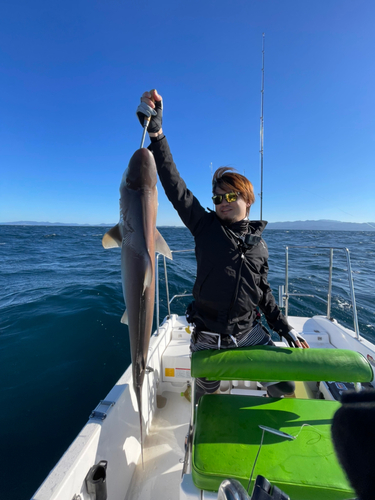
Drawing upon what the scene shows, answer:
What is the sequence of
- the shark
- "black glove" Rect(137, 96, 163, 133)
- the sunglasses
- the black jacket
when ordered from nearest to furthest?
the shark < "black glove" Rect(137, 96, 163, 133) < the black jacket < the sunglasses

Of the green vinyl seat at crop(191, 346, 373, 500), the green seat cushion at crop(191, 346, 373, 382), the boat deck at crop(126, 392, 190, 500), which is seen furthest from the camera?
the boat deck at crop(126, 392, 190, 500)

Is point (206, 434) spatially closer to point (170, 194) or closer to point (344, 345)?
point (170, 194)

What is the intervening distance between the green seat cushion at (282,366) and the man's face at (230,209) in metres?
1.28

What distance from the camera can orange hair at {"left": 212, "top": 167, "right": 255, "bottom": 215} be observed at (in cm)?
231

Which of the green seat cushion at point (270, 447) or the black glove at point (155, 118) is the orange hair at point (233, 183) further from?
the green seat cushion at point (270, 447)

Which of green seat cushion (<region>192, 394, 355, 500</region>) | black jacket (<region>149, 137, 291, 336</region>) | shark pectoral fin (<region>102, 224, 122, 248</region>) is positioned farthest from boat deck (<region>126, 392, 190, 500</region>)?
shark pectoral fin (<region>102, 224, 122, 248</region>)

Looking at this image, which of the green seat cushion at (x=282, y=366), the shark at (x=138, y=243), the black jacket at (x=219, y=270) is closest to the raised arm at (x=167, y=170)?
the black jacket at (x=219, y=270)

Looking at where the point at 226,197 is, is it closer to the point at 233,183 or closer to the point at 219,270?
the point at 233,183

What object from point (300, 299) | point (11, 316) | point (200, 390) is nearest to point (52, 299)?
point (11, 316)

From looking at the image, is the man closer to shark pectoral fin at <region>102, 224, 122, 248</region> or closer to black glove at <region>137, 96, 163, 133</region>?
black glove at <region>137, 96, 163, 133</region>

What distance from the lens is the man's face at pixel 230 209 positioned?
2.35 m

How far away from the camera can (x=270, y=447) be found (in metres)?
1.74

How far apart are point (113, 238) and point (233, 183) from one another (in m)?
1.33

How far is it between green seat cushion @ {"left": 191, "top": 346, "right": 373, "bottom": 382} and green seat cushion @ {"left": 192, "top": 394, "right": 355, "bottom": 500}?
14.9 inches
